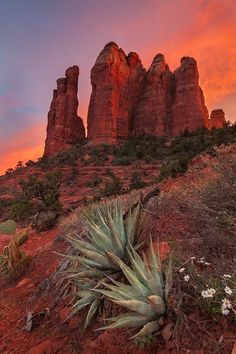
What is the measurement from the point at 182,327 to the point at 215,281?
0.45m

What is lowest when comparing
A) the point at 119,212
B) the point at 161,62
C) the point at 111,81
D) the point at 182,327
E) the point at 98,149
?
the point at 182,327

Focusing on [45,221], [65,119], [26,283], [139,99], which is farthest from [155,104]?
[26,283]

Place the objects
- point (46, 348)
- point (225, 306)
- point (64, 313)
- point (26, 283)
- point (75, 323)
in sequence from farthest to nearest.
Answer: point (26, 283) → point (64, 313) → point (75, 323) → point (46, 348) → point (225, 306)

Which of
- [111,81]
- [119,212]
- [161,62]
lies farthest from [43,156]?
[119,212]

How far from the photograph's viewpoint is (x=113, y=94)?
185 feet

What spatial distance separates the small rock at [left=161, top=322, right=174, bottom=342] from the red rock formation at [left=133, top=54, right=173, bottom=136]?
5324 cm

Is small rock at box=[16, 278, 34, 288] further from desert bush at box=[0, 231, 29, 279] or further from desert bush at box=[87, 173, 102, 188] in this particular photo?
desert bush at box=[87, 173, 102, 188]

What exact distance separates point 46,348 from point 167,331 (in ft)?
4.30

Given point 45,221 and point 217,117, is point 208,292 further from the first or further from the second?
point 217,117

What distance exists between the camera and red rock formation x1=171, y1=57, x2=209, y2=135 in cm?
5444

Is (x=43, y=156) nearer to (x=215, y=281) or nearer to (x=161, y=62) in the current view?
(x=161, y=62)

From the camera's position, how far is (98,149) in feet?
162

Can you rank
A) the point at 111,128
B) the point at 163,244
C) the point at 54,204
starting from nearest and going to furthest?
the point at 163,244 → the point at 54,204 → the point at 111,128

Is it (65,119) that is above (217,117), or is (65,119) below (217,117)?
above
